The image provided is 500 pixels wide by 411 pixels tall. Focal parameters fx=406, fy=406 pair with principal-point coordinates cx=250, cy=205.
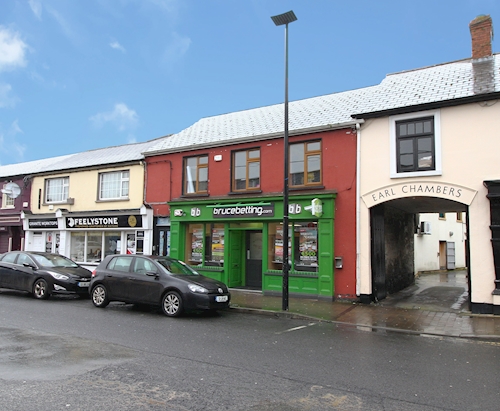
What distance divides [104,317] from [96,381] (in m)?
5.03

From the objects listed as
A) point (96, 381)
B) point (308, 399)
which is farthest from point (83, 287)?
point (308, 399)

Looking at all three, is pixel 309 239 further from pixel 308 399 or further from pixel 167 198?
pixel 308 399

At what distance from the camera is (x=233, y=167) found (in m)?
15.4

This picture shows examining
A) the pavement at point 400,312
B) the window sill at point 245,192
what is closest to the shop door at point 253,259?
the pavement at point 400,312

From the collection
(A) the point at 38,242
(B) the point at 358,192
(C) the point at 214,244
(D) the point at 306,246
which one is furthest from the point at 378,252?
(A) the point at 38,242

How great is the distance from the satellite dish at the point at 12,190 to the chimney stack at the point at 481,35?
71.7 ft

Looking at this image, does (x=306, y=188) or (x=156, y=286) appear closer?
(x=156, y=286)

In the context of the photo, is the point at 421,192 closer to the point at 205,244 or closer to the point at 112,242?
the point at 205,244

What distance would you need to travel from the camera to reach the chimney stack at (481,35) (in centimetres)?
1379

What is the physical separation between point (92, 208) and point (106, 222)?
1409mm

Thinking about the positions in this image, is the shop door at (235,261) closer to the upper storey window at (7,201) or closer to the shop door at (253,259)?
the shop door at (253,259)

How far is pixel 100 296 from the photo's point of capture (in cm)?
1142

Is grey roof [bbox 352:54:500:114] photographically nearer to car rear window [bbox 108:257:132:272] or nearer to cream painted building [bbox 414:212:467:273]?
car rear window [bbox 108:257:132:272]

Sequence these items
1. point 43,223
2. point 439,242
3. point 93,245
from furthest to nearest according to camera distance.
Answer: point 439,242 < point 43,223 < point 93,245
